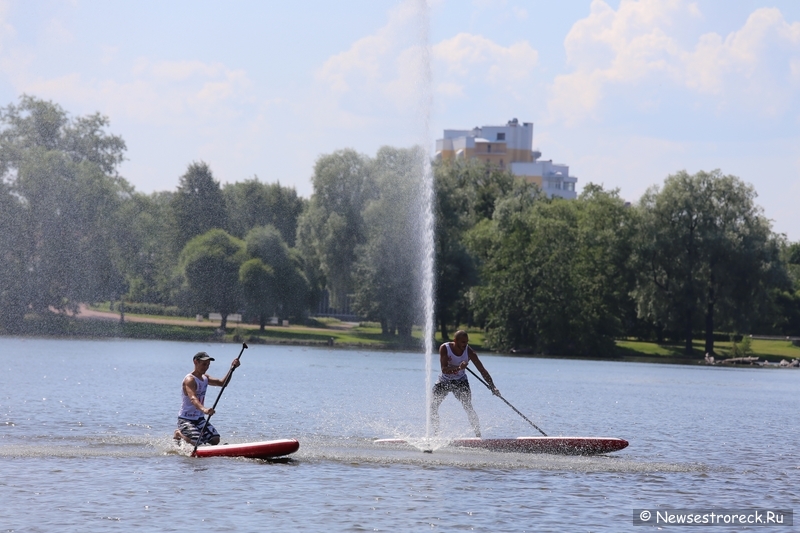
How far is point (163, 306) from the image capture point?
4392 inches

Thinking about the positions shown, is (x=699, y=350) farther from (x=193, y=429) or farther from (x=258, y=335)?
(x=193, y=429)

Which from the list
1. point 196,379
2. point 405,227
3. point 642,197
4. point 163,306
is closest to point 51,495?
point 196,379

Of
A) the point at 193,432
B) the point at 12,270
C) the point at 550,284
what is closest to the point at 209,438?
the point at 193,432

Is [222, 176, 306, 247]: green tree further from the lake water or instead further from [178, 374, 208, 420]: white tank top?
[178, 374, 208, 420]: white tank top

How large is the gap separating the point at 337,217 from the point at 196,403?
240 ft

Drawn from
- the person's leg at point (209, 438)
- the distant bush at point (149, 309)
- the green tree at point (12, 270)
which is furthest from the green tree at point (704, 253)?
the person's leg at point (209, 438)

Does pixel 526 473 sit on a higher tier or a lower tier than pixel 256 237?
lower

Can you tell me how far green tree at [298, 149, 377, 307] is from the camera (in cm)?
9369

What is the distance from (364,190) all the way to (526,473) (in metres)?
75.9

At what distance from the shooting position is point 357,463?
20.9m

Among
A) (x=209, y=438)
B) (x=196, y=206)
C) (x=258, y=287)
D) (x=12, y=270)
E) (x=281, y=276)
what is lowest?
(x=209, y=438)

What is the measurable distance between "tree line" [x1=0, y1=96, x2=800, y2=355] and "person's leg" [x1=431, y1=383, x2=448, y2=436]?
61989mm

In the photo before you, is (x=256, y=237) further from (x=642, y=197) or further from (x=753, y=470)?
(x=753, y=470)

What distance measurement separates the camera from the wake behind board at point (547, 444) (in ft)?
76.1
